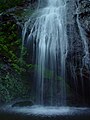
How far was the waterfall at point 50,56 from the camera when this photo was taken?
11.9m

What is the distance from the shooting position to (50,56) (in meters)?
12.4

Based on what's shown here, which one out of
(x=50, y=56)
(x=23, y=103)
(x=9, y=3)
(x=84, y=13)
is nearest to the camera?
(x=23, y=103)

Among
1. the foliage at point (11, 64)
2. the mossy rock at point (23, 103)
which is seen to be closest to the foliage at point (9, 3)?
the foliage at point (11, 64)

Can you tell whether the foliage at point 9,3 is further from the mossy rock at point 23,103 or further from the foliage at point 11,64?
the mossy rock at point 23,103

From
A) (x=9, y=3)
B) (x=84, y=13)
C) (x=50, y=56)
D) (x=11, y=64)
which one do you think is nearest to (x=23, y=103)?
(x=11, y=64)

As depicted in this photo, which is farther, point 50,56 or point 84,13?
point 84,13

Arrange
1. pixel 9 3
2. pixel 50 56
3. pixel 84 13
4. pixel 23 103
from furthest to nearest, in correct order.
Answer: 1. pixel 9 3
2. pixel 84 13
3. pixel 50 56
4. pixel 23 103

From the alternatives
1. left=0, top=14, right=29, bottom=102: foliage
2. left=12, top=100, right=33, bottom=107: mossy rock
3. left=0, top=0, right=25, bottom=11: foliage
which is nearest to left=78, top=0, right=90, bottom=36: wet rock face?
left=0, top=14, right=29, bottom=102: foliage

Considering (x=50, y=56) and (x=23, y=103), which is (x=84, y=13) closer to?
(x=50, y=56)

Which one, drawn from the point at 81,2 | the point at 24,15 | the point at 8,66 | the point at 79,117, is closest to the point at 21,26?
the point at 24,15

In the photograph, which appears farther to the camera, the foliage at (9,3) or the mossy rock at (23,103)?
the foliage at (9,3)

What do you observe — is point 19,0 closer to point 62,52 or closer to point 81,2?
point 81,2

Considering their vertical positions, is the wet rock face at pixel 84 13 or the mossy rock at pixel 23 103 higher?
the wet rock face at pixel 84 13

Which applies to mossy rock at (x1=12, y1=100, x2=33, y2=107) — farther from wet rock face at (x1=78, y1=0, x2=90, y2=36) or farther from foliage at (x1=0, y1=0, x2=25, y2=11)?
foliage at (x1=0, y1=0, x2=25, y2=11)
